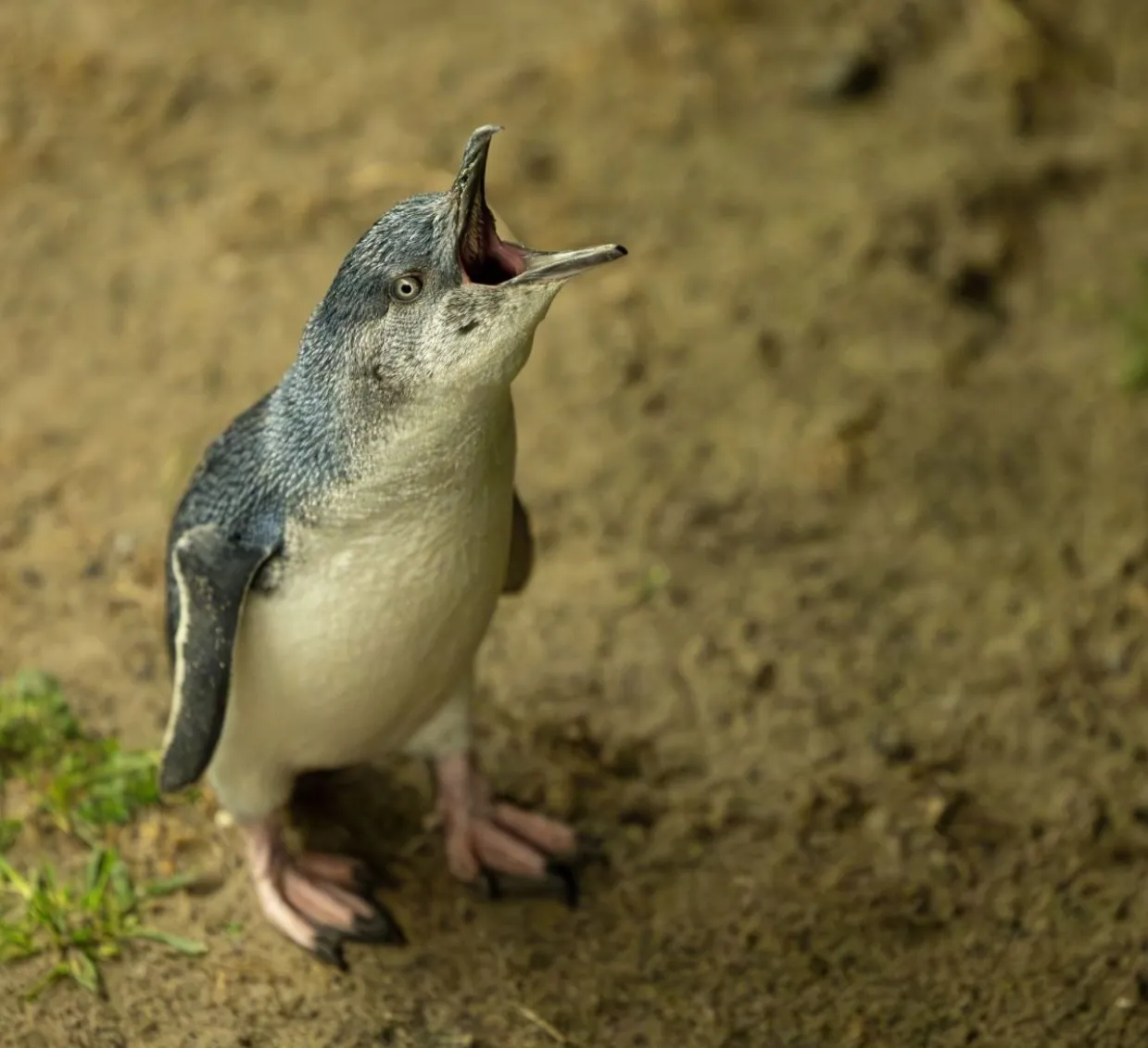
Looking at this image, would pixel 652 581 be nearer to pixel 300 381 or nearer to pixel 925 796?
pixel 925 796

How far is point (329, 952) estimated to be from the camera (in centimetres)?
225

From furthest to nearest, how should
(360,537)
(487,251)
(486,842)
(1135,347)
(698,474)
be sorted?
1. (1135,347)
2. (698,474)
3. (486,842)
4. (360,537)
5. (487,251)

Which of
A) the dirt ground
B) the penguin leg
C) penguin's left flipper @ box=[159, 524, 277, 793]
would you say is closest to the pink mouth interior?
penguin's left flipper @ box=[159, 524, 277, 793]

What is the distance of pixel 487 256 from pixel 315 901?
1007 millimetres

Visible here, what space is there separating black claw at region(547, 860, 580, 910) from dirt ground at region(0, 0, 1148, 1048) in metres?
0.04

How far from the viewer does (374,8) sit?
4.27 metres

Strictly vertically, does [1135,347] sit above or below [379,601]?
below

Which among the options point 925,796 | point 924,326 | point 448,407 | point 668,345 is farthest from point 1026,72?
point 448,407

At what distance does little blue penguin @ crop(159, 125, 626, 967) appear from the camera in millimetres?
1726

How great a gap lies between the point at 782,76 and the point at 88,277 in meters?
1.74

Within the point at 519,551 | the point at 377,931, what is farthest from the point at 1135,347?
the point at 377,931

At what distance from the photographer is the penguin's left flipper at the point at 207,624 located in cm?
195

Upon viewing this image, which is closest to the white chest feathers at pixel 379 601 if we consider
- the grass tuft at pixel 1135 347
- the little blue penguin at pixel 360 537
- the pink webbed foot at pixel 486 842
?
the little blue penguin at pixel 360 537

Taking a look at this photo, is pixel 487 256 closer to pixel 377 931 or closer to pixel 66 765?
pixel 377 931
